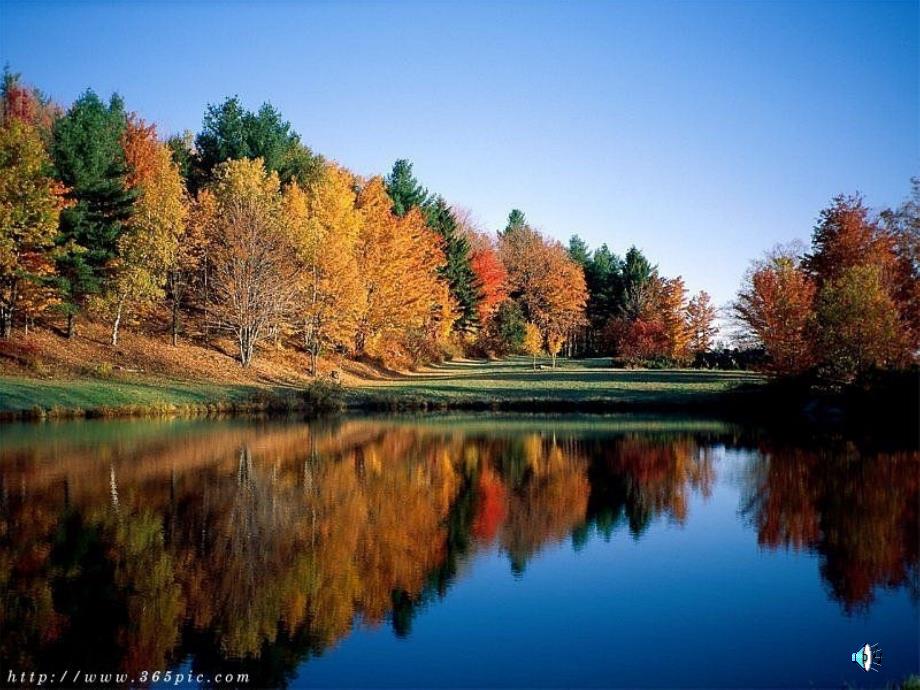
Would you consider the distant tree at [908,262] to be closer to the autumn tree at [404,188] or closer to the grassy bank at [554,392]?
the grassy bank at [554,392]

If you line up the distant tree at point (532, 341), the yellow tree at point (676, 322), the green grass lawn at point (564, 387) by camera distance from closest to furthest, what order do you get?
1. the green grass lawn at point (564, 387)
2. the yellow tree at point (676, 322)
3. the distant tree at point (532, 341)

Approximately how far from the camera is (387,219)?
5469cm

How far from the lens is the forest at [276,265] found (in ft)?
122

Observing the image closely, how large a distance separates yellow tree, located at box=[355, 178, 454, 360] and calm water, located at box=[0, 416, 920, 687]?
31.0 metres

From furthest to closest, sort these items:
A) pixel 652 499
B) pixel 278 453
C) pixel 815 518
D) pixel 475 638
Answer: pixel 278 453 → pixel 652 499 → pixel 815 518 → pixel 475 638

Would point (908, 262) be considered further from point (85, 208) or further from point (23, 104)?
point (23, 104)

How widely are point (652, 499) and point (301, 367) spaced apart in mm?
34354

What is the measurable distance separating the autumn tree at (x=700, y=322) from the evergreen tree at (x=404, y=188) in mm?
24686

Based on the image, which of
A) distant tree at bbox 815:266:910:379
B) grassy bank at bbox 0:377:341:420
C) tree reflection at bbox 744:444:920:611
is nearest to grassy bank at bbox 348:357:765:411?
grassy bank at bbox 0:377:341:420

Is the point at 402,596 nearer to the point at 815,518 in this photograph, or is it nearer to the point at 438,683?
the point at 438,683

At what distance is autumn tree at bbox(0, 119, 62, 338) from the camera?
121 feet

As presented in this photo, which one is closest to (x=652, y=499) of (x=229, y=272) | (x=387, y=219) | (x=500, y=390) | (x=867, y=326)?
(x=867, y=326)

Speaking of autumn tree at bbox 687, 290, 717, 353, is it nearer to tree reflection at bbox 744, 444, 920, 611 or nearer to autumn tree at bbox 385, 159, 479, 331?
autumn tree at bbox 385, 159, 479, 331

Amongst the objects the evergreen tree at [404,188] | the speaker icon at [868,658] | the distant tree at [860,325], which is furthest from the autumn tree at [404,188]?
the speaker icon at [868,658]
